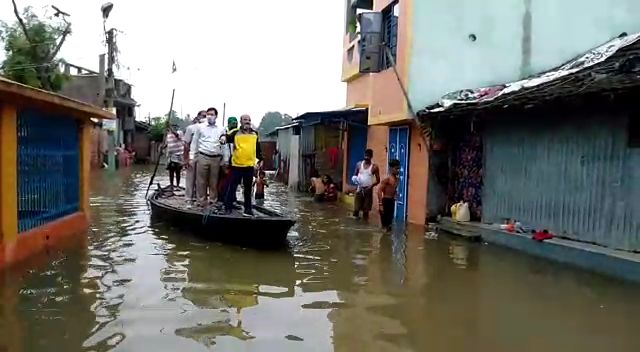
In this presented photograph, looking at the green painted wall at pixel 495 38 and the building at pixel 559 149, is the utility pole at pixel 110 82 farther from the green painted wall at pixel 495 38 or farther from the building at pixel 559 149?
the building at pixel 559 149

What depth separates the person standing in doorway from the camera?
13453mm

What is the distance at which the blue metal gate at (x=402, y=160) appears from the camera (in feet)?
48.2

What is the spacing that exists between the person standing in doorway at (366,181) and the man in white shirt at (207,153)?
363cm

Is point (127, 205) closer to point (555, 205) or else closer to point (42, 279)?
point (42, 279)

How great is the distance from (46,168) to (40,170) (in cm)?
31

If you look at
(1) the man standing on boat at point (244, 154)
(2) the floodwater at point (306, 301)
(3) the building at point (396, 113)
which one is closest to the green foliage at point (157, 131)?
(3) the building at point (396, 113)

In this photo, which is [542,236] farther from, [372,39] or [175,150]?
[175,150]

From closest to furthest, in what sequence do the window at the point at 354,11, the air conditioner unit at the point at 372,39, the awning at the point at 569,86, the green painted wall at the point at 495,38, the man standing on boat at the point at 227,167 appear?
1. the awning at the point at 569,86
2. the man standing on boat at the point at 227,167
3. the green painted wall at the point at 495,38
4. the air conditioner unit at the point at 372,39
5. the window at the point at 354,11

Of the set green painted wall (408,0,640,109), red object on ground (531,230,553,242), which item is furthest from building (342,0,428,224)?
red object on ground (531,230,553,242)

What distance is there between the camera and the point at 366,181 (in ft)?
44.1

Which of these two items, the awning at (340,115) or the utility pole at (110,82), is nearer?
the awning at (340,115)

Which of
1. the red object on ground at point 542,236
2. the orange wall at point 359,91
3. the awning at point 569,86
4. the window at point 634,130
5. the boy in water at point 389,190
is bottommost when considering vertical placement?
the red object on ground at point 542,236

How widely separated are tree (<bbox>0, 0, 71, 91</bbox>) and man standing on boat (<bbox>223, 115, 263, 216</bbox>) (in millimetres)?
19266

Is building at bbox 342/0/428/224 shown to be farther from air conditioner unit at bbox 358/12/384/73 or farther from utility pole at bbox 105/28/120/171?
utility pole at bbox 105/28/120/171
